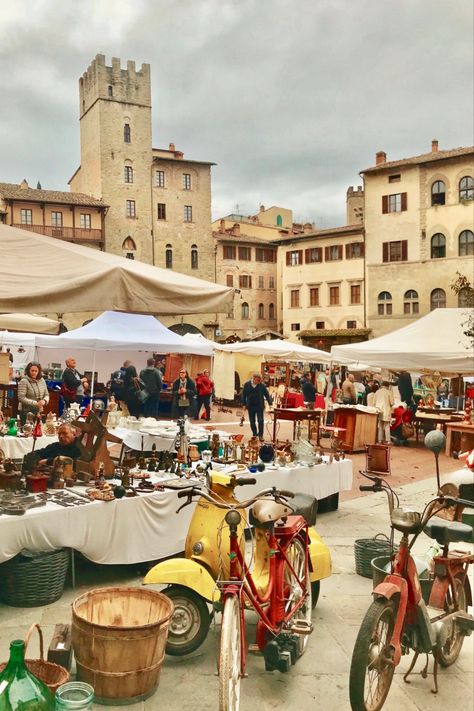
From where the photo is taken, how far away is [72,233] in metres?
46.3

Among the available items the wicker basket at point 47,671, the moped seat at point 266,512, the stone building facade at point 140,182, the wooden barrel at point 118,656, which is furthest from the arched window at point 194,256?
the wicker basket at point 47,671

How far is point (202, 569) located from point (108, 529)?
1375 millimetres

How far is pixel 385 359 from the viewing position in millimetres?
13852

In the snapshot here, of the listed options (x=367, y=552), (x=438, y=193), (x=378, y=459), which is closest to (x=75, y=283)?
(x=367, y=552)

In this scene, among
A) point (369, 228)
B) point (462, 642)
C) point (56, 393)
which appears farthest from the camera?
point (369, 228)

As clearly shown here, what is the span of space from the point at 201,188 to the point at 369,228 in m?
16.4

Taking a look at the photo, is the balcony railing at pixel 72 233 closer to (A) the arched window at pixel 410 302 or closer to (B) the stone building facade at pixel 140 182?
(B) the stone building facade at pixel 140 182

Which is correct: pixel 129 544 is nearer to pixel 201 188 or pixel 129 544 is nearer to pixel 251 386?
pixel 251 386

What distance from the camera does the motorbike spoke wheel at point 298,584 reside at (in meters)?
4.11

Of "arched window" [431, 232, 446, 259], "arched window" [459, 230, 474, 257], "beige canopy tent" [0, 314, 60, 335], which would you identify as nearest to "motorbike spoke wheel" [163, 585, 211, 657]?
"beige canopy tent" [0, 314, 60, 335]

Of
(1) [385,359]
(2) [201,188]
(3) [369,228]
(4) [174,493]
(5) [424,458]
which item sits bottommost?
(5) [424,458]

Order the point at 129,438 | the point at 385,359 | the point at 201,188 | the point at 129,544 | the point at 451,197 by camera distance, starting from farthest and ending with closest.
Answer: the point at 201,188 < the point at 451,197 < the point at 385,359 < the point at 129,438 < the point at 129,544

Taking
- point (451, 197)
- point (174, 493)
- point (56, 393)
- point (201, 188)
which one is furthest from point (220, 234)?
point (174, 493)

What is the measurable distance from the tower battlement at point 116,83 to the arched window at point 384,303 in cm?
2620
